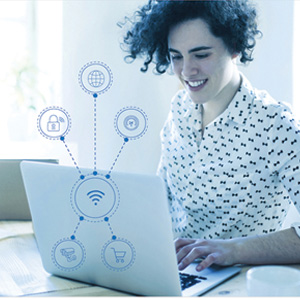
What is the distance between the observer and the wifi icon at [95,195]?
0.84 m

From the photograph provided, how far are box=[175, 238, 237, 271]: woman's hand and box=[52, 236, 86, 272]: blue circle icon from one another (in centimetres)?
21

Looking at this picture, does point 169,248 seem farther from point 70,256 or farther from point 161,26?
point 161,26

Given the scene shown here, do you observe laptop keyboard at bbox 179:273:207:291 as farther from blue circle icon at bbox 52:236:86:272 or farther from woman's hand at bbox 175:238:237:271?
blue circle icon at bbox 52:236:86:272

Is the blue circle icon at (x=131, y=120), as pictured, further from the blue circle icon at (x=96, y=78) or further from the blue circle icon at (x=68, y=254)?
the blue circle icon at (x=68, y=254)

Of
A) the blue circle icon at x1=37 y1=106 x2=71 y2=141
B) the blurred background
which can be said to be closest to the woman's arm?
the blue circle icon at x1=37 y1=106 x2=71 y2=141

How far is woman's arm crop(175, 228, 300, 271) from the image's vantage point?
1.00 m

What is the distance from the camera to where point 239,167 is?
1324 mm

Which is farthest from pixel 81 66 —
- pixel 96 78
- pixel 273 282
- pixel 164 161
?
pixel 273 282

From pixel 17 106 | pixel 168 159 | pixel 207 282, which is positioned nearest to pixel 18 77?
pixel 17 106

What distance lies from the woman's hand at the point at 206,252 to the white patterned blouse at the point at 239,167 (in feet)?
0.90

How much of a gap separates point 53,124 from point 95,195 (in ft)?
0.59

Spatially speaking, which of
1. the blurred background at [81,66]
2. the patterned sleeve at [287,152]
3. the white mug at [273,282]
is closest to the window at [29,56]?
the blurred background at [81,66]

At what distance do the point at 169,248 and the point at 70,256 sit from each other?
9.0 inches

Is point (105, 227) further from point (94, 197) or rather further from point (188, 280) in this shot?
point (188, 280)
